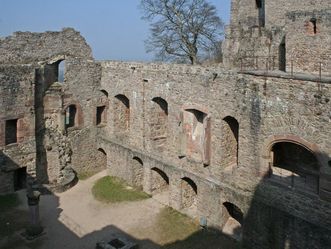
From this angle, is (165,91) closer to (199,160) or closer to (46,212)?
(199,160)

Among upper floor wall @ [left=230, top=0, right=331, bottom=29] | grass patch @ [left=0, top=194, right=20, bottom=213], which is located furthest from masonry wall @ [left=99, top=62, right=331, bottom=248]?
upper floor wall @ [left=230, top=0, right=331, bottom=29]

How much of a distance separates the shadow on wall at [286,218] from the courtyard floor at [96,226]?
132 centimetres

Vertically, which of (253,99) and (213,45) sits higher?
(213,45)

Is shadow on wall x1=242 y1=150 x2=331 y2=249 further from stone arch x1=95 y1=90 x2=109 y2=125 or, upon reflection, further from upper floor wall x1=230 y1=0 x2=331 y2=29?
stone arch x1=95 y1=90 x2=109 y2=125

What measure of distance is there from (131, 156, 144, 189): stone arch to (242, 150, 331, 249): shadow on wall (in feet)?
22.5

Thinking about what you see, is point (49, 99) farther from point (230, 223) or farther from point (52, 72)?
point (230, 223)

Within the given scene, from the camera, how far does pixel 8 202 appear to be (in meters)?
16.9

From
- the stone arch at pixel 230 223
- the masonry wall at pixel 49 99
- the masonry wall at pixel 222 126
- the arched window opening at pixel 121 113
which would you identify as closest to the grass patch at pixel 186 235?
the stone arch at pixel 230 223

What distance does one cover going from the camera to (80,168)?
810 inches

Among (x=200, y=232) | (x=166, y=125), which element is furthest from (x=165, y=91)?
(x=200, y=232)

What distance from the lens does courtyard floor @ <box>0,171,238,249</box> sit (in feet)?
46.5

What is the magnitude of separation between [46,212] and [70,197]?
1.69 metres

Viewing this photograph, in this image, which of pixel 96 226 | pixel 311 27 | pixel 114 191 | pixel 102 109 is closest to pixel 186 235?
pixel 96 226

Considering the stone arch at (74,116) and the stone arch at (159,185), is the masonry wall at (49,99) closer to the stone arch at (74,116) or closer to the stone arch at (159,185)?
the stone arch at (74,116)
